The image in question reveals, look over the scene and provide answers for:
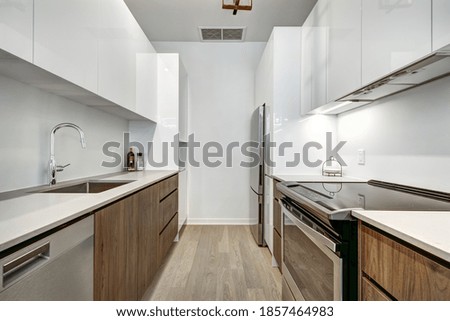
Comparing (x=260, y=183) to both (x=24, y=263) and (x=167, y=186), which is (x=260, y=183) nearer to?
Answer: (x=167, y=186)

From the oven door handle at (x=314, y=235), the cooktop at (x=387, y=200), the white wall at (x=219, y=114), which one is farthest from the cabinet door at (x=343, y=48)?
the white wall at (x=219, y=114)

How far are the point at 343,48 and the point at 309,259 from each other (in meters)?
1.28

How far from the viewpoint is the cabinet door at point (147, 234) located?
169cm

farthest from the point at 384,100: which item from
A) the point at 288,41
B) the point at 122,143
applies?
the point at 122,143

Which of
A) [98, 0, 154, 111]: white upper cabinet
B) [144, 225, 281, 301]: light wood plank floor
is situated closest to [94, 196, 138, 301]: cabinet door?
[144, 225, 281, 301]: light wood plank floor

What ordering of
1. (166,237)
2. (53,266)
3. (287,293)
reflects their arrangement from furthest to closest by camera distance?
1. (166,237)
2. (287,293)
3. (53,266)

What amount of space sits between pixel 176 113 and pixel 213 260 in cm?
166

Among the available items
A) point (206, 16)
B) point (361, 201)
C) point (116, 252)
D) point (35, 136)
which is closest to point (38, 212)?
point (116, 252)

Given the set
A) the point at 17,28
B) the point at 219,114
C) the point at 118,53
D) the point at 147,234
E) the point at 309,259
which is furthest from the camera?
the point at 219,114

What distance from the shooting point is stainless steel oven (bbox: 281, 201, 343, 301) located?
3.27ft

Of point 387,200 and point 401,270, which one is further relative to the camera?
point 387,200

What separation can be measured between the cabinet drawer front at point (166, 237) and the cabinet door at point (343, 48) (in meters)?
1.75

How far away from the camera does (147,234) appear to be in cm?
184

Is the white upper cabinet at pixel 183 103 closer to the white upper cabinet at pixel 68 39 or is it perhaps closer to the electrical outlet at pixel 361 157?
the white upper cabinet at pixel 68 39
